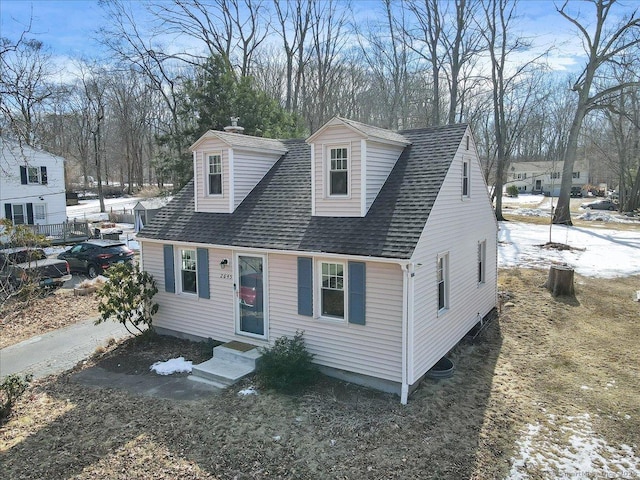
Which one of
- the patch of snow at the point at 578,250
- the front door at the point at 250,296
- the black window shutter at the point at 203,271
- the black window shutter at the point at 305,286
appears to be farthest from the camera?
the patch of snow at the point at 578,250

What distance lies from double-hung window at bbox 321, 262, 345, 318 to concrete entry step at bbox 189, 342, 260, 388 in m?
1.90

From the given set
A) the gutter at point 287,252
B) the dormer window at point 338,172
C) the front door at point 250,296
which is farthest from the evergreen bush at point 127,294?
the dormer window at point 338,172

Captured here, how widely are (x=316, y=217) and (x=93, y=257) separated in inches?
544

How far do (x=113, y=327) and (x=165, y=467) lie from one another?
7.95 meters

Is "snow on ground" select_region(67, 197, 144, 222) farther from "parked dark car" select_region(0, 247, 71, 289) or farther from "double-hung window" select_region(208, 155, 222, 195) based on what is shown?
"double-hung window" select_region(208, 155, 222, 195)

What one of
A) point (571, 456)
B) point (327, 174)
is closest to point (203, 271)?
point (327, 174)

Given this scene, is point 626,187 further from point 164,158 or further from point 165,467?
point 165,467

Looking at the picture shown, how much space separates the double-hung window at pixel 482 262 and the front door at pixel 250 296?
607cm

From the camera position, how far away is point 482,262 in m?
12.5

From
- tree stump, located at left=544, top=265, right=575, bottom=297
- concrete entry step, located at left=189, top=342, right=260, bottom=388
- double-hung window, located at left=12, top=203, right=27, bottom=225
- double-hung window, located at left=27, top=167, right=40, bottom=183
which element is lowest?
concrete entry step, located at left=189, top=342, right=260, bottom=388

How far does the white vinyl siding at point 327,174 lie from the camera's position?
9414 millimetres

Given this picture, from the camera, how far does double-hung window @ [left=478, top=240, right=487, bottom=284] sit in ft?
40.5

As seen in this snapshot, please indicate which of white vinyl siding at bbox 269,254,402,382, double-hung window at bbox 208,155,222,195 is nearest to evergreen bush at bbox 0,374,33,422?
white vinyl siding at bbox 269,254,402,382

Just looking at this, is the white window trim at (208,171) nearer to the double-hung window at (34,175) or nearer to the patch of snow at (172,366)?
the patch of snow at (172,366)
